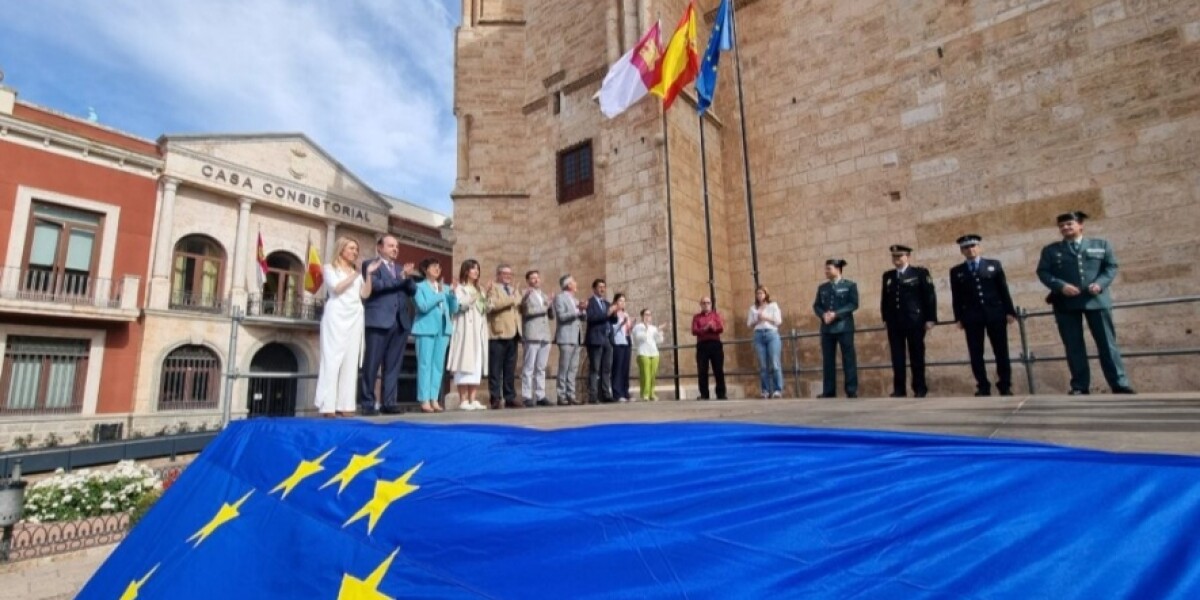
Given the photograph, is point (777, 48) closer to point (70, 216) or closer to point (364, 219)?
point (364, 219)

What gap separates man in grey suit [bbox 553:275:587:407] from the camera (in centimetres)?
766

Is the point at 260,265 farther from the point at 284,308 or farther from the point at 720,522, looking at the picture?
the point at 720,522

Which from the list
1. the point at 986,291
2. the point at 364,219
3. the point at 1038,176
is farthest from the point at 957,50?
the point at 364,219

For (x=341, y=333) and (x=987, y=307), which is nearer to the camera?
(x=341, y=333)

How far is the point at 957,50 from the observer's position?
934cm

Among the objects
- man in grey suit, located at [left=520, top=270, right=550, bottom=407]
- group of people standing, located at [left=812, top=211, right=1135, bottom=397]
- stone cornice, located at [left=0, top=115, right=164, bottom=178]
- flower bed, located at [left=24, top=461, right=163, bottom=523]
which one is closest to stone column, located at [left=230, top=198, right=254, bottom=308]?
stone cornice, located at [left=0, top=115, right=164, bottom=178]

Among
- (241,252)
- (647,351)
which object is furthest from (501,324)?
(241,252)

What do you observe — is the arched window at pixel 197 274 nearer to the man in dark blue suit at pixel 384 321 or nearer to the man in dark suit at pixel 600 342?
the man in dark blue suit at pixel 384 321

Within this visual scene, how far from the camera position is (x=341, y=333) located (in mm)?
5480

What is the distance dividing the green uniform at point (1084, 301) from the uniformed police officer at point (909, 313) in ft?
3.52

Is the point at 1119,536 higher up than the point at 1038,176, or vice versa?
the point at 1038,176

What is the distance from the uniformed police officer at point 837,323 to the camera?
22.7 feet

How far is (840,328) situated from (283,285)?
20.1 metres

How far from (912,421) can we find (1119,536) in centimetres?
202
